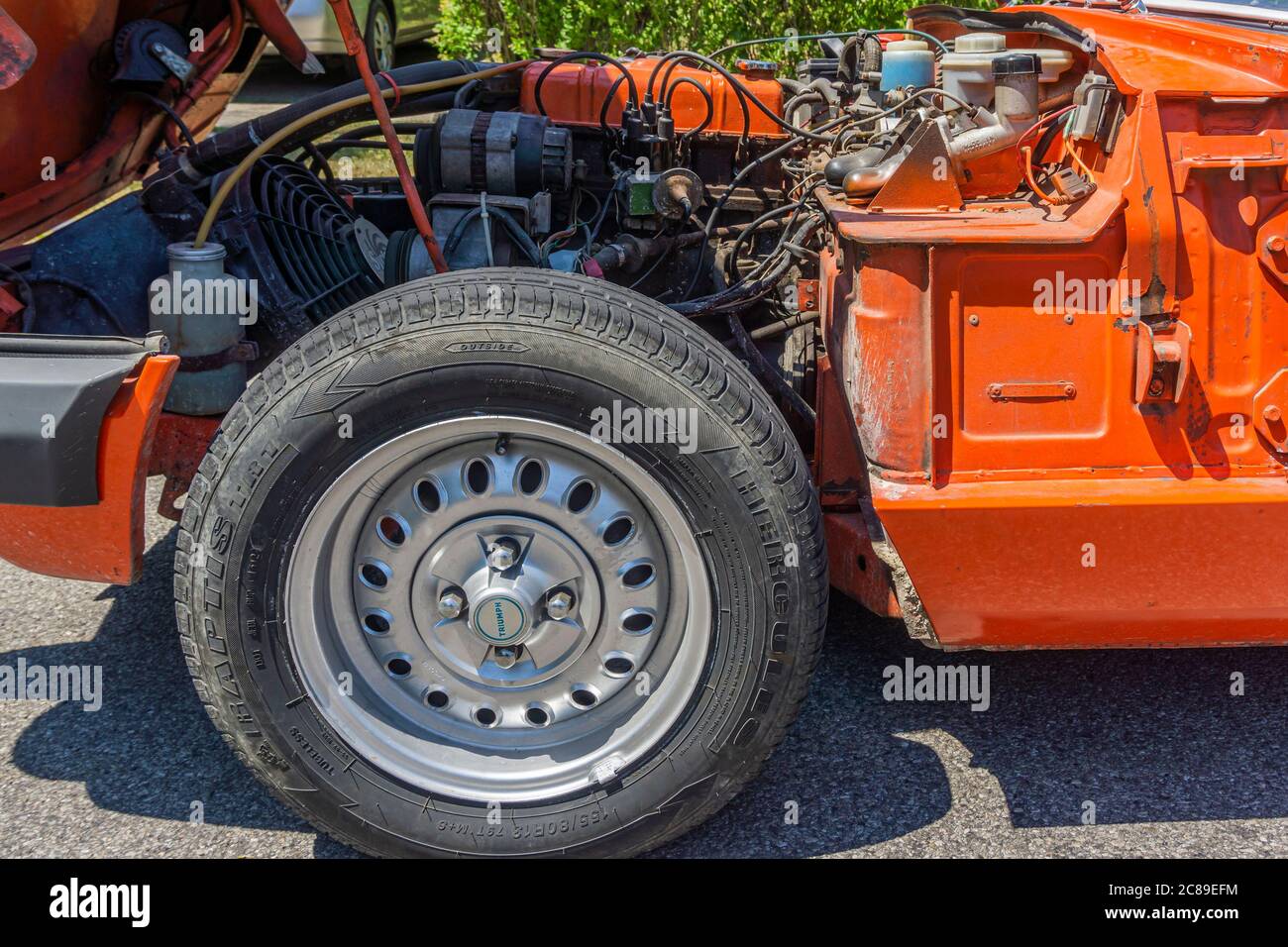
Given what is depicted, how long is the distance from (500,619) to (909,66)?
2.07 metres

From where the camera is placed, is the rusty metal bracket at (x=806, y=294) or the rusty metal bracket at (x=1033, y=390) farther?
the rusty metal bracket at (x=806, y=294)

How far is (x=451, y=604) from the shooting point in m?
2.61

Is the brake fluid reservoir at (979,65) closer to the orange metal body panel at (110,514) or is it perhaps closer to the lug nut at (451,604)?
the lug nut at (451,604)

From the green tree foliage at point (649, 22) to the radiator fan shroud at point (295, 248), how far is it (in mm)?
4359

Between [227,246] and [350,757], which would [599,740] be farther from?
[227,246]

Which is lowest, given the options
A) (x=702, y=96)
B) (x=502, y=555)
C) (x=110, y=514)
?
(x=502, y=555)

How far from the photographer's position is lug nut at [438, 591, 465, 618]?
2605mm

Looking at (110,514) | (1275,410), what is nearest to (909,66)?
(1275,410)

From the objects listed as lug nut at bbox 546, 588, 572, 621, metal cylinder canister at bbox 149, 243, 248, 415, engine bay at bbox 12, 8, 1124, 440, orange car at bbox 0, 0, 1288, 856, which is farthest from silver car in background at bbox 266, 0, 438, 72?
lug nut at bbox 546, 588, 572, 621

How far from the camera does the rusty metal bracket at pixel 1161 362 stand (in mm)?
2416

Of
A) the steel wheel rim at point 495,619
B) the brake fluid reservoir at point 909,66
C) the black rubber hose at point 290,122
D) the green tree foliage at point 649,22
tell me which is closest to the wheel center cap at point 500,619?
the steel wheel rim at point 495,619

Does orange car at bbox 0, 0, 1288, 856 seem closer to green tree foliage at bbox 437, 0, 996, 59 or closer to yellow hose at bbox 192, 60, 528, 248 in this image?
yellow hose at bbox 192, 60, 528, 248

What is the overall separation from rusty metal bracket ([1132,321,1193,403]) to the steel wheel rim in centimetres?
94

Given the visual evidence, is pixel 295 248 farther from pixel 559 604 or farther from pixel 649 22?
Result: pixel 649 22
